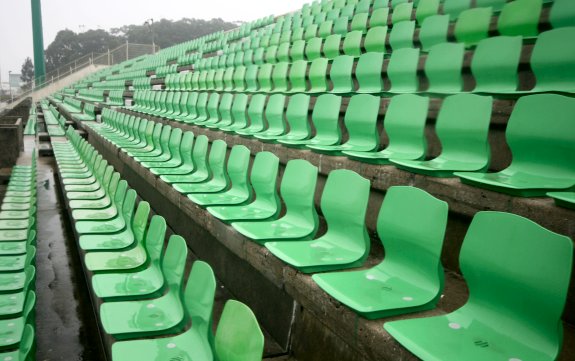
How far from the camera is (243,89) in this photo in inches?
233

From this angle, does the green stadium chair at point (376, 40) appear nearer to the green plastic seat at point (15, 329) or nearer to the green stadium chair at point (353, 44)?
the green stadium chair at point (353, 44)

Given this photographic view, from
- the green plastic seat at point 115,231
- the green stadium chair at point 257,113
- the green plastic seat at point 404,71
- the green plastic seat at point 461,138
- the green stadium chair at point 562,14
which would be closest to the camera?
the green plastic seat at point 461,138

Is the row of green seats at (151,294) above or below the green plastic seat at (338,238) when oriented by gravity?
below

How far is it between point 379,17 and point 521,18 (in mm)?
2225

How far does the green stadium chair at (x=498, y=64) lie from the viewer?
8.37ft

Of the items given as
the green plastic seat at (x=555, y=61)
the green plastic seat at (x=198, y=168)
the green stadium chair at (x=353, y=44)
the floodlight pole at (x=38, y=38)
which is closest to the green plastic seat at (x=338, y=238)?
the green plastic seat at (x=555, y=61)

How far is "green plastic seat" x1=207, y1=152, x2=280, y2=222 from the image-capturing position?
2.54m

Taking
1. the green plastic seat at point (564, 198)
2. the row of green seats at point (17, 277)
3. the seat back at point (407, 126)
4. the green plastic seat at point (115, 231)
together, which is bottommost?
the row of green seats at point (17, 277)

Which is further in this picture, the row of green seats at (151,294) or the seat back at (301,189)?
the seat back at (301,189)

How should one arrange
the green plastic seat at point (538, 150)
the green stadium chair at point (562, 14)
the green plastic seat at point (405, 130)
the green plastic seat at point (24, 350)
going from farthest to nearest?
the green stadium chair at point (562, 14) → the green plastic seat at point (405, 130) → the green plastic seat at point (24, 350) → the green plastic seat at point (538, 150)

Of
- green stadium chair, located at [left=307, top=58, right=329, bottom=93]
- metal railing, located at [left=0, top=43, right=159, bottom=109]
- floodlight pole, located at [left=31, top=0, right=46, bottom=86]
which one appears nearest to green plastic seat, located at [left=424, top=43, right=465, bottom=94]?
green stadium chair, located at [left=307, top=58, right=329, bottom=93]

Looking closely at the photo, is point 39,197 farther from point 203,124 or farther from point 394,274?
point 394,274

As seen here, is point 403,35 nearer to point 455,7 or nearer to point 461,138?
point 455,7

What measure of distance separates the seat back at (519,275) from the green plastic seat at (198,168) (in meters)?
2.54
